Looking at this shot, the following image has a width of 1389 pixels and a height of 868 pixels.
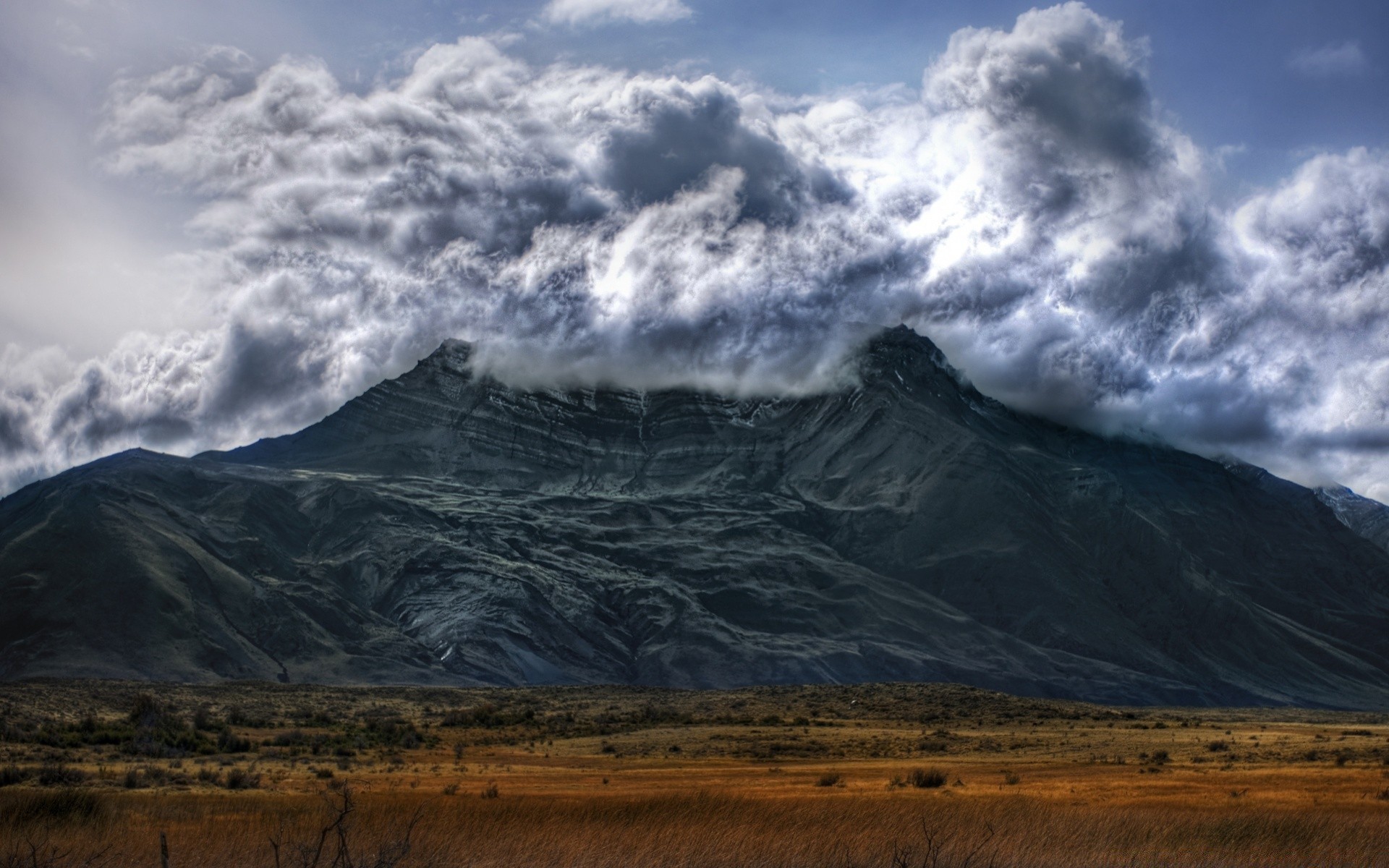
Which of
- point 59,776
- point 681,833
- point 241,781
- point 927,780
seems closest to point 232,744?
point 241,781

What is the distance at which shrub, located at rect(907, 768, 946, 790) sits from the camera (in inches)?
1994

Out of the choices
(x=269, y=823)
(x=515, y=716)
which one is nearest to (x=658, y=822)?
(x=269, y=823)

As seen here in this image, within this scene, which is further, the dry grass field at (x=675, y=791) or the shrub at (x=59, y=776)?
the shrub at (x=59, y=776)

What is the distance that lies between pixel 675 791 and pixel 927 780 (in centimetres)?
1097

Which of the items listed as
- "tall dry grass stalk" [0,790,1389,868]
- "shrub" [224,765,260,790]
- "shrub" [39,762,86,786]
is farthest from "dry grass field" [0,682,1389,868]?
"shrub" [224,765,260,790]

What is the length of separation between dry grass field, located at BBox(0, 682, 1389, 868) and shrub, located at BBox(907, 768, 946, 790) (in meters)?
0.13

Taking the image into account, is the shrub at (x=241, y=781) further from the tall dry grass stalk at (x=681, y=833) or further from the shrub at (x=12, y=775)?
the shrub at (x=12, y=775)

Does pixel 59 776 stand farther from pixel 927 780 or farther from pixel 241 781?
pixel 927 780

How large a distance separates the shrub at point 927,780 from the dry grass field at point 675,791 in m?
0.13

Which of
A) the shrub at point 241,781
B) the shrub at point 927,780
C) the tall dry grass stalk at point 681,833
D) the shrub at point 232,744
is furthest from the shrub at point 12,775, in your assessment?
the shrub at point 927,780

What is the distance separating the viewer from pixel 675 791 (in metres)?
46.9

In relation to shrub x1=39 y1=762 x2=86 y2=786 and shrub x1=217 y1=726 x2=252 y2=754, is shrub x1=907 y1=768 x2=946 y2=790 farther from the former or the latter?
shrub x1=217 y1=726 x2=252 y2=754

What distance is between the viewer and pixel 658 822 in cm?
3822

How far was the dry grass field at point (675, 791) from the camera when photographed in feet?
113
